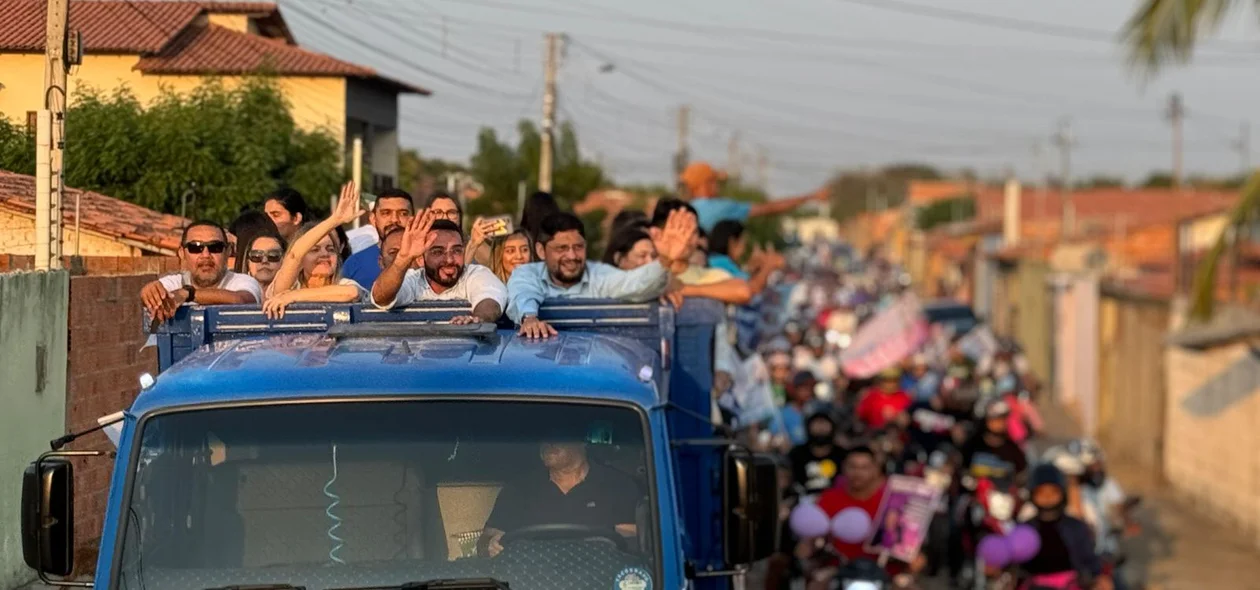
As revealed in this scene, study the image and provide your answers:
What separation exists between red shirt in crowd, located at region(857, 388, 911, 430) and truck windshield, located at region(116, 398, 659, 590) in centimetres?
1508

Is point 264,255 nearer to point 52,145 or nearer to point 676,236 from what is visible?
point 52,145

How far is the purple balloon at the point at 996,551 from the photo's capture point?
47.3 feet

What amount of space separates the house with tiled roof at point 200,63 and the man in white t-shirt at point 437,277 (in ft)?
8.08

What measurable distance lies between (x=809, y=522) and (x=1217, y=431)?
1888 cm

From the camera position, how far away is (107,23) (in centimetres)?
994

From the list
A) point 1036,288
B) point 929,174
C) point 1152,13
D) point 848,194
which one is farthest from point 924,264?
point 1152,13

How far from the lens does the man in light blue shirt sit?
273 inches

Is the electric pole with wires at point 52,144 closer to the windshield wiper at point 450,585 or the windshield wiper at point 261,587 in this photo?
the windshield wiper at point 261,587

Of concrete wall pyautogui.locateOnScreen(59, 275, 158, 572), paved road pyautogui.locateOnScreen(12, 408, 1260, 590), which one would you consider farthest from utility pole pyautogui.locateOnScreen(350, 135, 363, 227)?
paved road pyautogui.locateOnScreen(12, 408, 1260, 590)

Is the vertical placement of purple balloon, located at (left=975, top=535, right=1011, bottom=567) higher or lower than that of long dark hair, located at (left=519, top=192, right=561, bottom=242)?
lower

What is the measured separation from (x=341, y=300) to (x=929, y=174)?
184 m

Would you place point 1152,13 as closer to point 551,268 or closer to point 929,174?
point 551,268

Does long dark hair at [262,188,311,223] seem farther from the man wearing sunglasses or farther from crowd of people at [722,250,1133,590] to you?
crowd of people at [722,250,1133,590]

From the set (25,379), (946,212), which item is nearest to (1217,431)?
(25,379)
